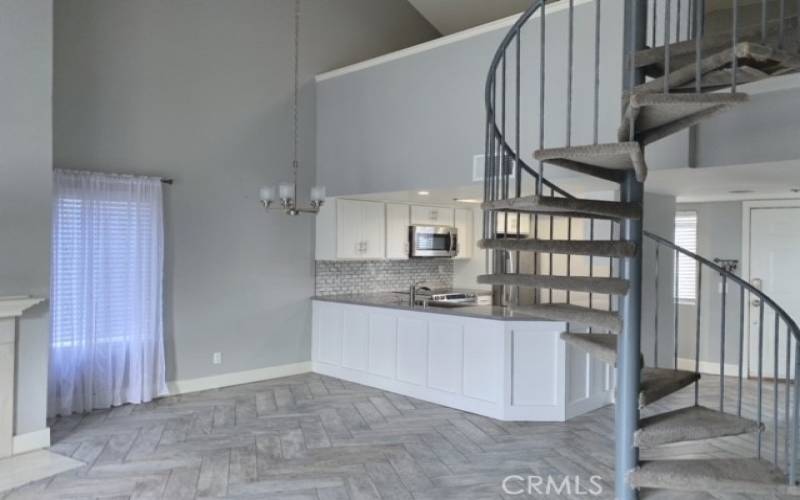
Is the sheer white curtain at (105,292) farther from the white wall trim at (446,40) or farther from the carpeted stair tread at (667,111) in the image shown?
the carpeted stair tread at (667,111)

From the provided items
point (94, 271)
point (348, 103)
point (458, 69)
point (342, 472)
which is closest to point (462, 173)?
point (458, 69)

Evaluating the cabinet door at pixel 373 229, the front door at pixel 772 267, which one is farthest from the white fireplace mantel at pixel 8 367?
the front door at pixel 772 267

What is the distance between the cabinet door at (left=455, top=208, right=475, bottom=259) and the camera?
25.1 ft

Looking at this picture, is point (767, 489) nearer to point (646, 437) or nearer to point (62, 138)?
point (646, 437)

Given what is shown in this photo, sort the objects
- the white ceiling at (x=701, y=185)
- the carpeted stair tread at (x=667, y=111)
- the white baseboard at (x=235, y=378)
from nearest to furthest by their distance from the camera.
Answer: the carpeted stair tread at (x=667, y=111) → the white ceiling at (x=701, y=185) → the white baseboard at (x=235, y=378)

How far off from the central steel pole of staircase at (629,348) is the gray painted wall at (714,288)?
4482 mm

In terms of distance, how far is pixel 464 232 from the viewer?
7750 mm

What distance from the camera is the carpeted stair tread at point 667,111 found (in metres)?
2.29

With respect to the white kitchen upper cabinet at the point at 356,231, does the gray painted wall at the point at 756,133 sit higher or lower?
higher

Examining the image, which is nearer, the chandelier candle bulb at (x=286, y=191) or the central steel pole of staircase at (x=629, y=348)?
the central steel pole of staircase at (x=629, y=348)

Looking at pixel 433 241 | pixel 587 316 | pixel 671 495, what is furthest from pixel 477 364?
pixel 433 241

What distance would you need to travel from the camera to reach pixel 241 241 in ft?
19.9

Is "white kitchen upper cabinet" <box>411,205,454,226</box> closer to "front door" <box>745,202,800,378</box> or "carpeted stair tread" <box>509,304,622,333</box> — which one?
"front door" <box>745,202,800,378</box>

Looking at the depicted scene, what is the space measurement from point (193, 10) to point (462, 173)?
116 inches
